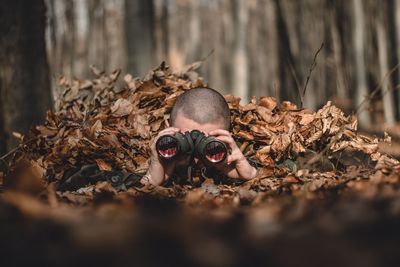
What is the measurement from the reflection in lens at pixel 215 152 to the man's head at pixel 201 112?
251mm

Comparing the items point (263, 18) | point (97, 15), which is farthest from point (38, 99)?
point (263, 18)

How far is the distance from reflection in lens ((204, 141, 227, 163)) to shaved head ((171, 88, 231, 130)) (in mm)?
292

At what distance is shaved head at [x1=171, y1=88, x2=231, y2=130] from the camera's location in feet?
9.85

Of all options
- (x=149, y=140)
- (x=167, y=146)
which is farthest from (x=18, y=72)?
(x=167, y=146)

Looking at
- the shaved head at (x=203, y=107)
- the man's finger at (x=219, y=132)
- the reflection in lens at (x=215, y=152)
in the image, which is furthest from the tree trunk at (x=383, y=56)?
the reflection in lens at (x=215, y=152)

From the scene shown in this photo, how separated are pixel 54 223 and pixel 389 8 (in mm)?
17081

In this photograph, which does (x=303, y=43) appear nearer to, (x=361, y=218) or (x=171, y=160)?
(x=171, y=160)

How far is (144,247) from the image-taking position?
103 centimetres

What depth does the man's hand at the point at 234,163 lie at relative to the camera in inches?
113

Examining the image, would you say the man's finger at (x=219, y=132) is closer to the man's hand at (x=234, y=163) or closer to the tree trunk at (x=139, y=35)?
the man's hand at (x=234, y=163)

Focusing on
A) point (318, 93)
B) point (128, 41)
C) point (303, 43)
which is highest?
point (128, 41)

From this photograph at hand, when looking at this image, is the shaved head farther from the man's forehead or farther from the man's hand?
the man's hand

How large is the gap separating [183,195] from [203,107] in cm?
72

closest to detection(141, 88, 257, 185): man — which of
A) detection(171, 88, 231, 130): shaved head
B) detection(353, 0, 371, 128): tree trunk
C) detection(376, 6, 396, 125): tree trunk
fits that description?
detection(171, 88, 231, 130): shaved head
